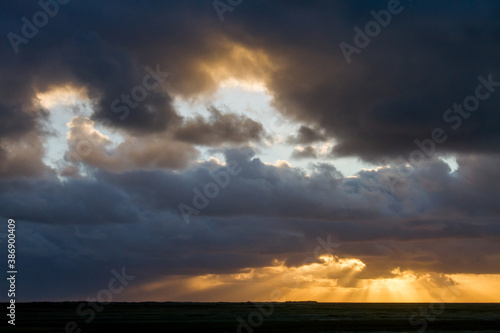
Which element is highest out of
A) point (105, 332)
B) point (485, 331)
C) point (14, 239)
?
point (14, 239)

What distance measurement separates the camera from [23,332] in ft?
226

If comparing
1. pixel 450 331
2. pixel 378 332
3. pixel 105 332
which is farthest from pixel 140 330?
pixel 450 331

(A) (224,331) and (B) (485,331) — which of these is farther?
(B) (485,331)

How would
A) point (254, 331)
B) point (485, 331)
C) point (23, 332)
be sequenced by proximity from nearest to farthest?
point (23, 332) < point (254, 331) < point (485, 331)

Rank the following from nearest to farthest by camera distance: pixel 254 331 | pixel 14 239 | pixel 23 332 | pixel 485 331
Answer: pixel 14 239
pixel 23 332
pixel 254 331
pixel 485 331

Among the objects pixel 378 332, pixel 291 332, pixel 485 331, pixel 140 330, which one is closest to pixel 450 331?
pixel 485 331

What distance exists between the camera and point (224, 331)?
73.2 meters

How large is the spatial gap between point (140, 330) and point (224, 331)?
13.3 meters

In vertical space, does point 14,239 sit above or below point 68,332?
above

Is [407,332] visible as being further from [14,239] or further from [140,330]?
[14,239]

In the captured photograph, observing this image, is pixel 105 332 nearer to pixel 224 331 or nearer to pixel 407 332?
pixel 224 331

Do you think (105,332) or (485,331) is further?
(485,331)

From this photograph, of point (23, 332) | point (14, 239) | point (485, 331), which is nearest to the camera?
point (14, 239)

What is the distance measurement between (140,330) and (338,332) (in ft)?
99.1
